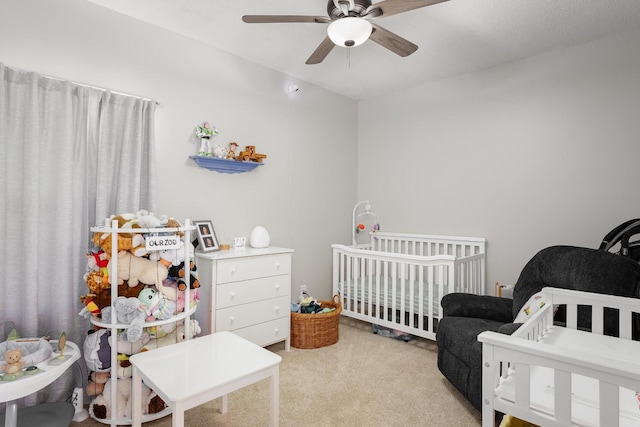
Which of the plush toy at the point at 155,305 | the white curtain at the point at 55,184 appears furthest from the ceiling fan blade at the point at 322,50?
the plush toy at the point at 155,305

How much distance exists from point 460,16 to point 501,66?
1.10 metres

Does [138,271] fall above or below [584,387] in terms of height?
above

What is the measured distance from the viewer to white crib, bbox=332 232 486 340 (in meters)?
2.85

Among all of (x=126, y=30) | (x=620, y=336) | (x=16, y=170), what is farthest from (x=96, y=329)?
(x=620, y=336)

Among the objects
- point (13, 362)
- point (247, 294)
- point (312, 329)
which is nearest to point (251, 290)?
point (247, 294)

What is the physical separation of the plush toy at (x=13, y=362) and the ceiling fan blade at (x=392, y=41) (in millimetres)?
2450

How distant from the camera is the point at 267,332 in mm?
2758

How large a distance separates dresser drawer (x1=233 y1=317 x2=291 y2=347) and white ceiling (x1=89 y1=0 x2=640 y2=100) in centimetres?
230

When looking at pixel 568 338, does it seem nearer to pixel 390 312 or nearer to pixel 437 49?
pixel 390 312

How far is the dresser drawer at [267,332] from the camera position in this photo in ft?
8.63

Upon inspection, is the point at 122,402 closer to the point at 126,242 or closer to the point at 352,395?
the point at 126,242

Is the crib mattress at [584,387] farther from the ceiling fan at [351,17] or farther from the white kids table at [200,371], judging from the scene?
the ceiling fan at [351,17]

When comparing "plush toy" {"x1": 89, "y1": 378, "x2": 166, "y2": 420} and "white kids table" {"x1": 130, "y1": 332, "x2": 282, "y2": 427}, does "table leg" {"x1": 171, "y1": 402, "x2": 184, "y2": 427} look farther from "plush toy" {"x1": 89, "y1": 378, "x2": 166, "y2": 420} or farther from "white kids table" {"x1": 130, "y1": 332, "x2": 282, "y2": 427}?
"plush toy" {"x1": 89, "y1": 378, "x2": 166, "y2": 420}

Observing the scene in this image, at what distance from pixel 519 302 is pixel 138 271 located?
232 centimetres
